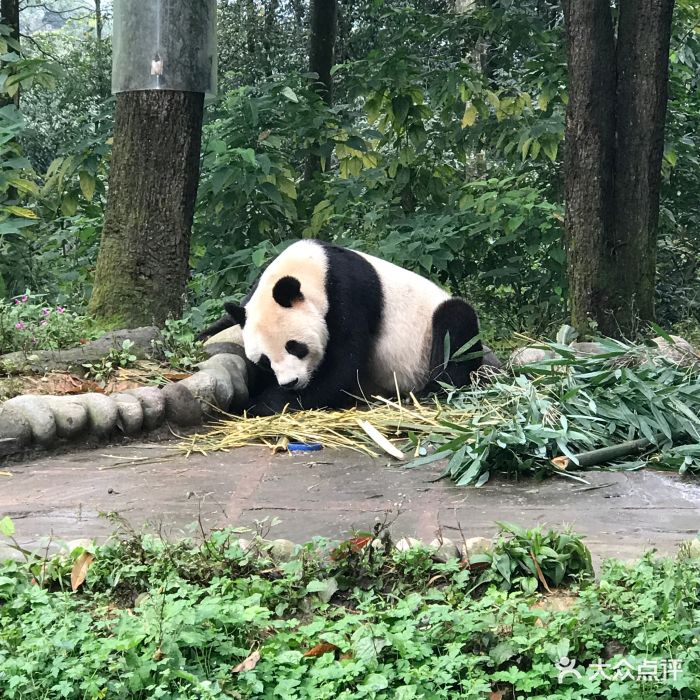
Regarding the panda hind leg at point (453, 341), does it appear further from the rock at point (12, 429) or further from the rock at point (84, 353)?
the rock at point (12, 429)

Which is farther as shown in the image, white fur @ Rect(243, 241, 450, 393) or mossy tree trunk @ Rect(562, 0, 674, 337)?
mossy tree trunk @ Rect(562, 0, 674, 337)

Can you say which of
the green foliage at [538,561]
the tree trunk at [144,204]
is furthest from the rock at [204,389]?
the green foliage at [538,561]

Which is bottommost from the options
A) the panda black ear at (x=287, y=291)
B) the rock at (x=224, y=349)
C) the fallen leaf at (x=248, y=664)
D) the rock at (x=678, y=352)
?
the fallen leaf at (x=248, y=664)

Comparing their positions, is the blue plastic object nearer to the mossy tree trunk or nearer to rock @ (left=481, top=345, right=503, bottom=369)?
rock @ (left=481, top=345, right=503, bottom=369)

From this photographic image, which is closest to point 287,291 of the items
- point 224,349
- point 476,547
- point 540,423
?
point 224,349

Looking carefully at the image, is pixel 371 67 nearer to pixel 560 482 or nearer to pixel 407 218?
pixel 407 218

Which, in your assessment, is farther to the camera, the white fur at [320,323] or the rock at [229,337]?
the rock at [229,337]

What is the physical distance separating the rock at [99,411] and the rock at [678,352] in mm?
3123

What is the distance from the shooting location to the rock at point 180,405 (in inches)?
208

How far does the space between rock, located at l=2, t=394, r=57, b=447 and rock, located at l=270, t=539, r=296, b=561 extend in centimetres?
202

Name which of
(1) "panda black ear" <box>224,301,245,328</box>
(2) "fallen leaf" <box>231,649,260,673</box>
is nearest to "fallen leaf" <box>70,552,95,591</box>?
(2) "fallen leaf" <box>231,649,260,673</box>

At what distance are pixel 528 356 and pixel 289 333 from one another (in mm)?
1602

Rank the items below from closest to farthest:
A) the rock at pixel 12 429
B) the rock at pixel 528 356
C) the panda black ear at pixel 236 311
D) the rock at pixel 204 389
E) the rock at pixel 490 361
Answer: the rock at pixel 12 429
the rock at pixel 204 389
the panda black ear at pixel 236 311
the rock at pixel 528 356
the rock at pixel 490 361

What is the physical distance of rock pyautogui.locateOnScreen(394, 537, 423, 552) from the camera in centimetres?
302
